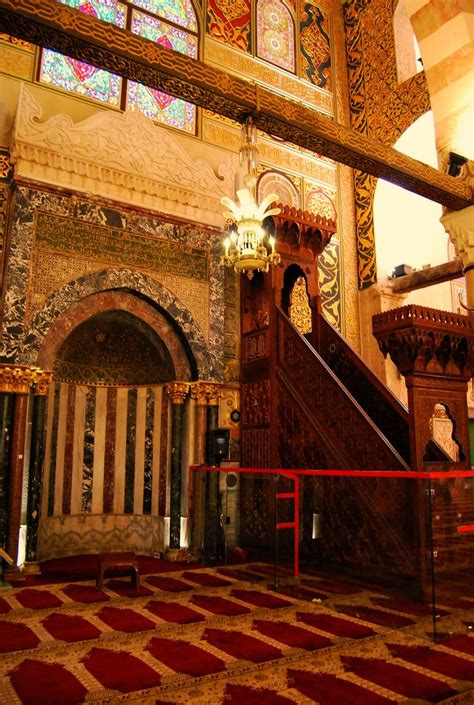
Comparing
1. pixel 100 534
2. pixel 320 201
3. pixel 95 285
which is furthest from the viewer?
pixel 320 201

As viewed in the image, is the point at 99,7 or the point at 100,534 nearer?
the point at 100,534

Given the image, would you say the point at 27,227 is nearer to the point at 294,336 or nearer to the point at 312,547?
the point at 294,336

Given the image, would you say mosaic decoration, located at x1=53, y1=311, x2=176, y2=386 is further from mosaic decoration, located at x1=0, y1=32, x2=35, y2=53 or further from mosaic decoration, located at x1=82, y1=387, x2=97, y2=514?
mosaic decoration, located at x1=0, y1=32, x2=35, y2=53

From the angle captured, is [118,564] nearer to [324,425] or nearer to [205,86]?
[324,425]

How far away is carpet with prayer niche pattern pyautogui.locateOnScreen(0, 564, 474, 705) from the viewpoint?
2504mm

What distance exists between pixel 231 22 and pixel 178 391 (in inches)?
220

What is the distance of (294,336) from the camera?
6.26 m

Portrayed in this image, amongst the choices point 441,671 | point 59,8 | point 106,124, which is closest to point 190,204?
point 106,124

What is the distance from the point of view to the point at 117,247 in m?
6.39

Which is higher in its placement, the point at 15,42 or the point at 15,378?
the point at 15,42

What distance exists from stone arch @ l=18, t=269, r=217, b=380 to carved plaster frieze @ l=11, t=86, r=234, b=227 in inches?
39.2

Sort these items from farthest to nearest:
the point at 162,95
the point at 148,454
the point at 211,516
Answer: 1. the point at 162,95
2. the point at 148,454
3. the point at 211,516

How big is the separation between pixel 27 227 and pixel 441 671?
5150mm

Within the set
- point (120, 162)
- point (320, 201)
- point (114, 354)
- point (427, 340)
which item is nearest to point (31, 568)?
point (114, 354)
